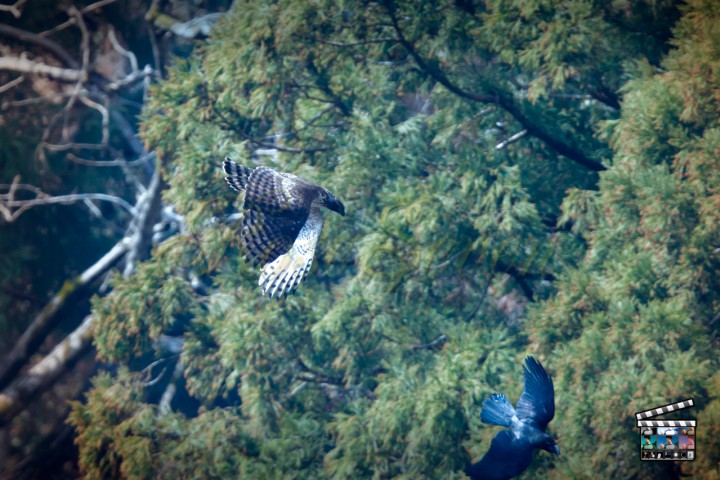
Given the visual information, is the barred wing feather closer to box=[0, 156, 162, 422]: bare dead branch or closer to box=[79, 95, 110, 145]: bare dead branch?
box=[0, 156, 162, 422]: bare dead branch

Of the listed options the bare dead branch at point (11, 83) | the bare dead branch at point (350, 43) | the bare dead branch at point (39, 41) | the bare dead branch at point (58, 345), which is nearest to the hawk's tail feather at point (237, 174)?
the bare dead branch at point (350, 43)

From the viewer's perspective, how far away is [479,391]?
5934mm

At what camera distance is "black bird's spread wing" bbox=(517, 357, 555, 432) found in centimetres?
522

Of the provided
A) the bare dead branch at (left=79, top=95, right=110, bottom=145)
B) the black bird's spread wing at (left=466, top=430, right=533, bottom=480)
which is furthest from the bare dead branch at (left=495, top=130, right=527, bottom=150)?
the bare dead branch at (left=79, top=95, right=110, bottom=145)

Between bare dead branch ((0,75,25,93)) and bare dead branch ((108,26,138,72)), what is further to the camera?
bare dead branch ((108,26,138,72))

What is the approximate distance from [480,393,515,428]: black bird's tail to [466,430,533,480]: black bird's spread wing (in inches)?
7.1

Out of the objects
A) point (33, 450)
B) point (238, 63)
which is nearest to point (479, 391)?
point (238, 63)

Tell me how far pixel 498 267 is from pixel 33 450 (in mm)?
6316

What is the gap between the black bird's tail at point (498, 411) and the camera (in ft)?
17.6

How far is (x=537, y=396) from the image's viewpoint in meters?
5.26

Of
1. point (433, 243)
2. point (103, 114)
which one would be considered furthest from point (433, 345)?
point (103, 114)

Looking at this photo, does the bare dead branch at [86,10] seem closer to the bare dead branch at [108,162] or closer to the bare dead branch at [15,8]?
the bare dead branch at [15,8]

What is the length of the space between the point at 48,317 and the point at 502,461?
22.7ft

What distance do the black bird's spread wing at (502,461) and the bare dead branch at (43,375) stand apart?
6027 millimetres
